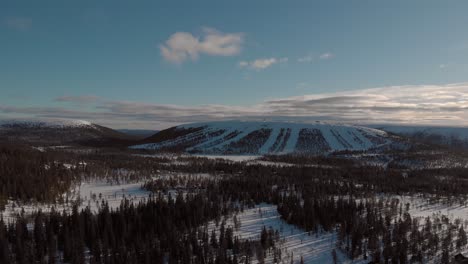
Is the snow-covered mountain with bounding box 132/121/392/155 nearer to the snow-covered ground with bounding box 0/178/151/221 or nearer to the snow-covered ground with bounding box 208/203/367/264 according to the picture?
the snow-covered ground with bounding box 0/178/151/221

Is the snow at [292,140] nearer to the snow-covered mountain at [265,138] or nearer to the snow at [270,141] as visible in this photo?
the snow-covered mountain at [265,138]

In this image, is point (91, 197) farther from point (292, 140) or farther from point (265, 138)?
point (265, 138)

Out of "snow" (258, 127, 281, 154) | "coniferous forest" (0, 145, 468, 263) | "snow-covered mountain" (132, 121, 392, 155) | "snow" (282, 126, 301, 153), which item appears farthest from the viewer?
"snow-covered mountain" (132, 121, 392, 155)

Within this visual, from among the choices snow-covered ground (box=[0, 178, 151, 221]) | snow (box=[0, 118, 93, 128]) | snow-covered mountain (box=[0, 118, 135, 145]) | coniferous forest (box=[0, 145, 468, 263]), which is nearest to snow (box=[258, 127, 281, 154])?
snow-covered ground (box=[0, 178, 151, 221])

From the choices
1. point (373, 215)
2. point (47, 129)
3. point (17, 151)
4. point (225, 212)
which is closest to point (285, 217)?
point (225, 212)

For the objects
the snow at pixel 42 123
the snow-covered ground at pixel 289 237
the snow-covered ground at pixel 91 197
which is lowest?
the snow-covered ground at pixel 289 237

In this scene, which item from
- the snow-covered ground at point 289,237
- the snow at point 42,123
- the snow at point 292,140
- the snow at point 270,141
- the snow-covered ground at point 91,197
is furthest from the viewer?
the snow at point 42,123

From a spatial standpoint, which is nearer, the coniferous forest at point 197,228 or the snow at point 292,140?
the coniferous forest at point 197,228

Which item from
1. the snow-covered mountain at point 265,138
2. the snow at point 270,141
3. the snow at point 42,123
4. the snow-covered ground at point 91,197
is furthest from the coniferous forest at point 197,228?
the snow at point 42,123
